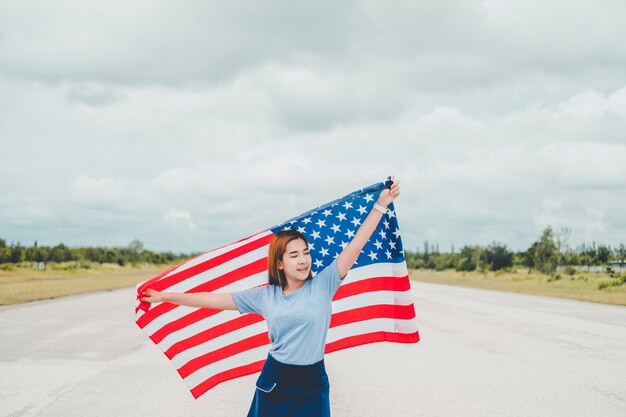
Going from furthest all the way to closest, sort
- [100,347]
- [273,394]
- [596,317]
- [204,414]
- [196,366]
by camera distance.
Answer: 1. [596,317]
2. [100,347]
3. [204,414]
4. [196,366]
5. [273,394]

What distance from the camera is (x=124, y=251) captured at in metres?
149

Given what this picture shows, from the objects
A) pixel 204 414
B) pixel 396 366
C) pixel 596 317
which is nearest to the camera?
pixel 204 414

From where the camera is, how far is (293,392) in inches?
122

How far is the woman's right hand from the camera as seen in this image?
384 centimetres

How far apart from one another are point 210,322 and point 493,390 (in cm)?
396

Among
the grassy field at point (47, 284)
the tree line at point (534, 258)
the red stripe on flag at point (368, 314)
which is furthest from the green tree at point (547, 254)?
the red stripe on flag at point (368, 314)

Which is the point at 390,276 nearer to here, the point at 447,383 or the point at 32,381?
the point at 447,383

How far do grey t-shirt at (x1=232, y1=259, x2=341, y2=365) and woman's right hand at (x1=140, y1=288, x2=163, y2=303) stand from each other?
2.61ft

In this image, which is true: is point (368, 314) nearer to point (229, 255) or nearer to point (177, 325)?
point (229, 255)

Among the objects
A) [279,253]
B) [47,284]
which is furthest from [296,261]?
[47,284]

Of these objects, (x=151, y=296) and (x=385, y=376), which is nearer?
(x=151, y=296)

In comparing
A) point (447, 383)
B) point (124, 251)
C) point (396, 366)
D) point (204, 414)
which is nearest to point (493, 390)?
point (447, 383)

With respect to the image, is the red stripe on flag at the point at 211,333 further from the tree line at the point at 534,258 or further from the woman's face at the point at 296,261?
the tree line at the point at 534,258

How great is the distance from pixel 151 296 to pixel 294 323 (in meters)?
1.21
